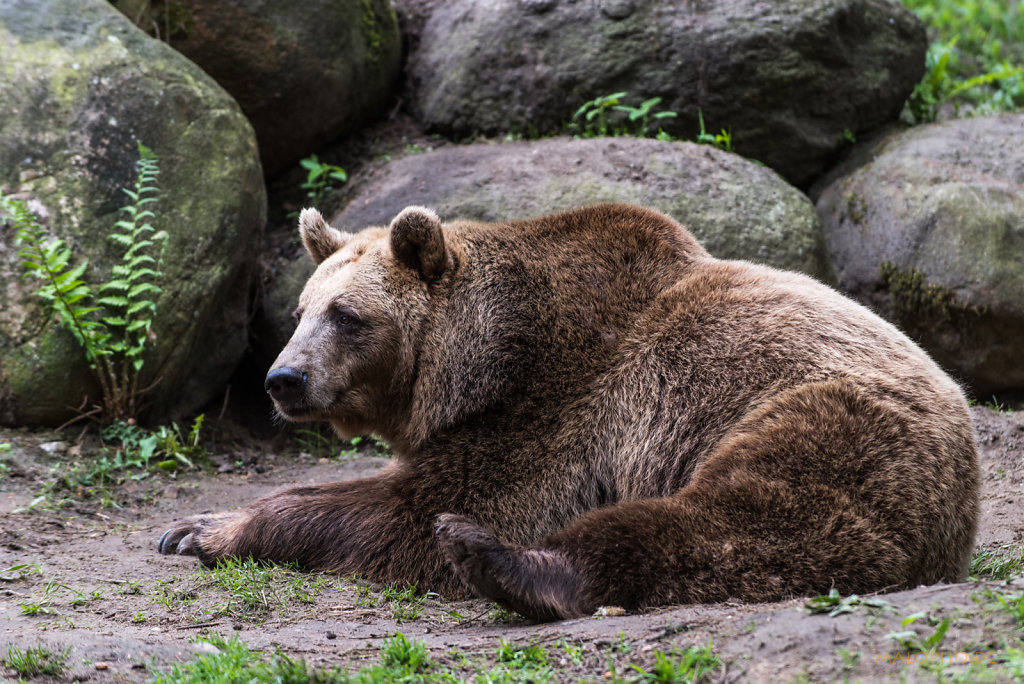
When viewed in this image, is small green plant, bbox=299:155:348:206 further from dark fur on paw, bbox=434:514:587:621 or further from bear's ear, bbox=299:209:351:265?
dark fur on paw, bbox=434:514:587:621

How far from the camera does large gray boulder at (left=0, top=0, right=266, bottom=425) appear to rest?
7.18 meters

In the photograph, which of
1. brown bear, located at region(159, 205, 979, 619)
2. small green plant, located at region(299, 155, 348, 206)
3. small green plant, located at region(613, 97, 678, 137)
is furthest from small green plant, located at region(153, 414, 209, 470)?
→ small green plant, located at region(613, 97, 678, 137)

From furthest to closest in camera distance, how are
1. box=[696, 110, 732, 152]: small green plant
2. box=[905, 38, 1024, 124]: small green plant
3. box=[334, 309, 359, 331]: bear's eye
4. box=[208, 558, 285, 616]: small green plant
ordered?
box=[905, 38, 1024, 124]: small green plant → box=[696, 110, 732, 152]: small green plant → box=[334, 309, 359, 331]: bear's eye → box=[208, 558, 285, 616]: small green plant

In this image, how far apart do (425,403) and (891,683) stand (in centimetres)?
312

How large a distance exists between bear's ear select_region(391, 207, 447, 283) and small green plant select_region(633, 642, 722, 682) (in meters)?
2.84

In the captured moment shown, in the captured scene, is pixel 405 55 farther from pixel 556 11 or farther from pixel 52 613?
pixel 52 613

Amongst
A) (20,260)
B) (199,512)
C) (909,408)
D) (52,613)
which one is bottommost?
(199,512)

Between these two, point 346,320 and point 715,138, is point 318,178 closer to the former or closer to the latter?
point 715,138

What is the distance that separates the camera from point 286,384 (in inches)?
203

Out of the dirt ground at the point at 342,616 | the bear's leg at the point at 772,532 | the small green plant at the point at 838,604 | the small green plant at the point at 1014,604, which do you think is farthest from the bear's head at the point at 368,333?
the small green plant at the point at 1014,604

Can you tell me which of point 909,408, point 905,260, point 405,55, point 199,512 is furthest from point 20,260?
point 905,260

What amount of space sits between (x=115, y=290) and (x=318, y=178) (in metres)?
3.06

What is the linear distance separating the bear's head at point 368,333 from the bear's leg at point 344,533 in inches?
18.8

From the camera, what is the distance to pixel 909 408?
14.1ft
